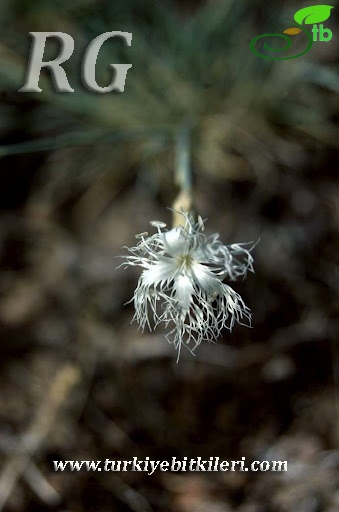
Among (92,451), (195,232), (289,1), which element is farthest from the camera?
(289,1)

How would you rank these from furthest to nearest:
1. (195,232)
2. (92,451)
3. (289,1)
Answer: (289,1) → (92,451) → (195,232)

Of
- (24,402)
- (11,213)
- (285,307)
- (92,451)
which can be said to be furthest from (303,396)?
(11,213)

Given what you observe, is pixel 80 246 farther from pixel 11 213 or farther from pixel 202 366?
pixel 202 366

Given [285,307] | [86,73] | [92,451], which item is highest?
[86,73]

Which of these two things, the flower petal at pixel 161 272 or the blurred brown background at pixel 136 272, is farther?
the blurred brown background at pixel 136 272

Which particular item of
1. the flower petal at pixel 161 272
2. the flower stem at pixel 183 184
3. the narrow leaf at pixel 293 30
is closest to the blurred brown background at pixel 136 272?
the narrow leaf at pixel 293 30

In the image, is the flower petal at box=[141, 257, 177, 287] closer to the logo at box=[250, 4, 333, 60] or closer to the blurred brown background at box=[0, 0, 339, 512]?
the blurred brown background at box=[0, 0, 339, 512]

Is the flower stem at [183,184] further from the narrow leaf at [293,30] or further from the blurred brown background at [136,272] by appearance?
the narrow leaf at [293,30]
